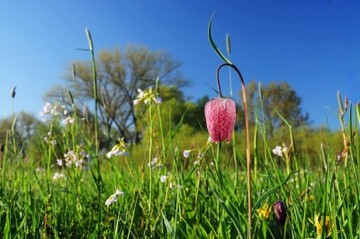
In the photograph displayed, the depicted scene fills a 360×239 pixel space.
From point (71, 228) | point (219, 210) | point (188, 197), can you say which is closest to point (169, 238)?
point (219, 210)

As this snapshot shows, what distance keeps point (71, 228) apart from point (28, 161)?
492mm

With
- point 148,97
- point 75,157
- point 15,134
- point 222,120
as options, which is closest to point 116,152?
point 148,97

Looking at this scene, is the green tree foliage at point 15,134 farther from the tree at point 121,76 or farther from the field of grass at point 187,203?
the tree at point 121,76

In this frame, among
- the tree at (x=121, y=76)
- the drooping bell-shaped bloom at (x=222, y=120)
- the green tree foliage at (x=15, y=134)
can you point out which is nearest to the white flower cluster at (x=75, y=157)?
the green tree foliage at (x=15, y=134)

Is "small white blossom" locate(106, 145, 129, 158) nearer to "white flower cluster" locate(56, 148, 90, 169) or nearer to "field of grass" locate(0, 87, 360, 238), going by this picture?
"field of grass" locate(0, 87, 360, 238)

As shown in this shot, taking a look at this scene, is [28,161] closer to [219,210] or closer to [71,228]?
[71,228]

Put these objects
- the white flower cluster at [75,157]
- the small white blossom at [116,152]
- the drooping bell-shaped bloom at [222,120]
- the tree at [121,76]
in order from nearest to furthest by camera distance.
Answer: the drooping bell-shaped bloom at [222,120] < the small white blossom at [116,152] < the white flower cluster at [75,157] < the tree at [121,76]

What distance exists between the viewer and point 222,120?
777 mm

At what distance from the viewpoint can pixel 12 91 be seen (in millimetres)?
1566

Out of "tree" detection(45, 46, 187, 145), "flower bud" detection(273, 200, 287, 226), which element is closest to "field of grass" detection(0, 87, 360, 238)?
"flower bud" detection(273, 200, 287, 226)

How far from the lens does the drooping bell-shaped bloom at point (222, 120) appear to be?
0.77m

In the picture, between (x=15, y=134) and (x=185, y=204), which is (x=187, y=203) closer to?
(x=185, y=204)

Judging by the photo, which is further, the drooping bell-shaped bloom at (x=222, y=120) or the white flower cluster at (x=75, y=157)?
the white flower cluster at (x=75, y=157)

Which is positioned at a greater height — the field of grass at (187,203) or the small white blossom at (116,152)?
the small white blossom at (116,152)
